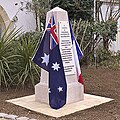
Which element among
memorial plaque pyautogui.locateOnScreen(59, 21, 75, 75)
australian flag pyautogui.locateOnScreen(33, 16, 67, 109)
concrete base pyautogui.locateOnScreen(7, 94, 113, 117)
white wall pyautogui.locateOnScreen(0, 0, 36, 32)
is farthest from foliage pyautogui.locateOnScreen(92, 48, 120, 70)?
australian flag pyautogui.locateOnScreen(33, 16, 67, 109)

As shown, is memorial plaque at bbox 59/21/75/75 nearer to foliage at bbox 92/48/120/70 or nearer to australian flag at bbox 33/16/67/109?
australian flag at bbox 33/16/67/109

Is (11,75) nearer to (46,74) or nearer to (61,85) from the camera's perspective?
(46,74)

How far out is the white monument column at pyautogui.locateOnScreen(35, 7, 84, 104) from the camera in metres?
6.45

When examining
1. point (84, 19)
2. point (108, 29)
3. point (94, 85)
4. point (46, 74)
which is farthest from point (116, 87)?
point (84, 19)

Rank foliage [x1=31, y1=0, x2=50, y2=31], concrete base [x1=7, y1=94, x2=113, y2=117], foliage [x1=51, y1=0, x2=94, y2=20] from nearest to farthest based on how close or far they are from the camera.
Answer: concrete base [x1=7, y1=94, x2=113, y2=117] → foliage [x1=31, y1=0, x2=50, y2=31] → foliage [x1=51, y1=0, x2=94, y2=20]

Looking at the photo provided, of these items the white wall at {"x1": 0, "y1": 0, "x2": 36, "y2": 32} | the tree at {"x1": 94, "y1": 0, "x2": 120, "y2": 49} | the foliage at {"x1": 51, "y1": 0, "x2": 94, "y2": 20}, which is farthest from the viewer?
the foliage at {"x1": 51, "y1": 0, "x2": 94, "y2": 20}

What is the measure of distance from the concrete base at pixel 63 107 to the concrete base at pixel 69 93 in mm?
98

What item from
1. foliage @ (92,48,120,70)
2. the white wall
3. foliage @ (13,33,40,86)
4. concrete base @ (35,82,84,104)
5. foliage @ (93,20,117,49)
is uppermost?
the white wall

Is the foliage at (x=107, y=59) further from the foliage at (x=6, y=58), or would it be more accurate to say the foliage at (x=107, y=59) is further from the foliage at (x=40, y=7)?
the foliage at (x=6, y=58)

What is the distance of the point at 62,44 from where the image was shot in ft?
21.1

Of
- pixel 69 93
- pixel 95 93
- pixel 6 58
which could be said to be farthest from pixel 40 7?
pixel 69 93

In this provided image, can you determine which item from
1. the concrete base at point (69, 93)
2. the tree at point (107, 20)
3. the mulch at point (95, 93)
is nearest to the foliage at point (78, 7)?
the tree at point (107, 20)

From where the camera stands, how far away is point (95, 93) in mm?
7734

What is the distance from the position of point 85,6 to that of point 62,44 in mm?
7579
